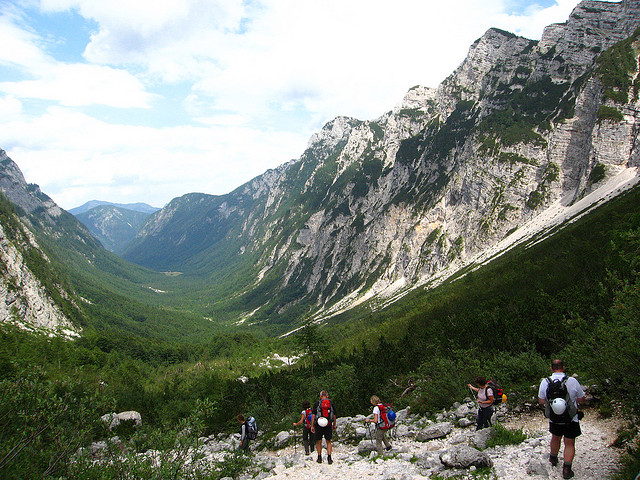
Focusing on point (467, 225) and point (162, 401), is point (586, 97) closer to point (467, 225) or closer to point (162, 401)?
point (467, 225)

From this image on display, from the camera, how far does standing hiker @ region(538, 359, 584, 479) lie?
35.4ft

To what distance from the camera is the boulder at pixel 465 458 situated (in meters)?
12.7

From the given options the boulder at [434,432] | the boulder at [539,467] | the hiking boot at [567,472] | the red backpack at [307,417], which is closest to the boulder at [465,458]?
the boulder at [539,467]

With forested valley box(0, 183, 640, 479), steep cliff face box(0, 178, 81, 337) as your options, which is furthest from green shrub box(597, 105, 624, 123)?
steep cliff face box(0, 178, 81, 337)

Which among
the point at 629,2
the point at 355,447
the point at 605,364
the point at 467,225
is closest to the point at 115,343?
the point at 355,447

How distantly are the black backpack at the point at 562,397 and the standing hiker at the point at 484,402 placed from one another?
4604 millimetres

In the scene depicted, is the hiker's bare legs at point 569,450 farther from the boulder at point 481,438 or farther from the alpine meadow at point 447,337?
the boulder at point 481,438

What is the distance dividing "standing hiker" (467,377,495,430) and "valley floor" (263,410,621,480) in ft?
3.64

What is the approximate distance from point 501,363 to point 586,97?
177790 mm

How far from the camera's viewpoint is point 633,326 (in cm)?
1189

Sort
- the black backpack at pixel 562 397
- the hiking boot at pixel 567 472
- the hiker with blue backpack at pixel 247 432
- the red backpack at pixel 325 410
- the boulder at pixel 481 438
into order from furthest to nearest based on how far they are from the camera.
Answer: the hiker with blue backpack at pixel 247 432, the red backpack at pixel 325 410, the boulder at pixel 481 438, the black backpack at pixel 562 397, the hiking boot at pixel 567 472

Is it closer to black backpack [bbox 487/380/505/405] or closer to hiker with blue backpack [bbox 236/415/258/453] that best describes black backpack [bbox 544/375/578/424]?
black backpack [bbox 487/380/505/405]

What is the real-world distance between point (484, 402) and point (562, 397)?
205 inches

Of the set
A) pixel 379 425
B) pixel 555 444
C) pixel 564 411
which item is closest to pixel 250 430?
pixel 379 425
